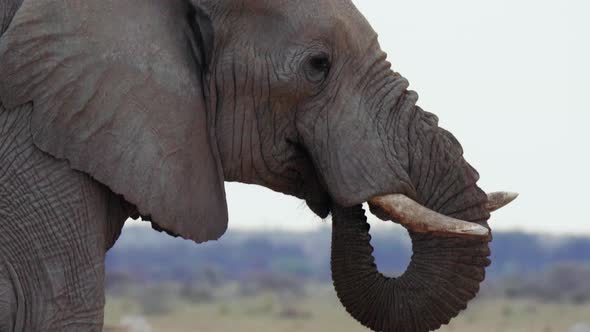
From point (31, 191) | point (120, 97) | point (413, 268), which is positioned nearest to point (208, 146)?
point (120, 97)

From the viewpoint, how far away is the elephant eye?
4535mm

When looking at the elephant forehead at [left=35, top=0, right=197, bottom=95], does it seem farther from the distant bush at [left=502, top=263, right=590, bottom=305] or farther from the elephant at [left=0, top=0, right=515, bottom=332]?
the distant bush at [left=502, top=263, right=590, bottom=305]

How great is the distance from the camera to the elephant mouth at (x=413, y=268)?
14.8 feet

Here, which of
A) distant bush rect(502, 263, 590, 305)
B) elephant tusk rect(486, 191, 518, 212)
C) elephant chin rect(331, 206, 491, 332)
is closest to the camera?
elephant chin rect(331, 206, 491, 332)

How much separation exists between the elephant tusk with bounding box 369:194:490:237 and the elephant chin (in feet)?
0.40

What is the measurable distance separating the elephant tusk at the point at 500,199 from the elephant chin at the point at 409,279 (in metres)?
0.24

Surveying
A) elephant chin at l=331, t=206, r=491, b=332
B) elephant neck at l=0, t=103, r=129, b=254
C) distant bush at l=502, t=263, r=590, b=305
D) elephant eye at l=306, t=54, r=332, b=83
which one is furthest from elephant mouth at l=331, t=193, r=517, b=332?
distant bush at l=502, t=263, r=590, b=305

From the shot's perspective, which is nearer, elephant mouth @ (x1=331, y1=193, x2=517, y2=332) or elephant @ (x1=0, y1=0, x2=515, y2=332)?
elephant @ (x1=0, y1=0, x2=515, y2=332)

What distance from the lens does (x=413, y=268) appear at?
4770 millimetres

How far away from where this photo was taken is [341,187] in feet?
14.8

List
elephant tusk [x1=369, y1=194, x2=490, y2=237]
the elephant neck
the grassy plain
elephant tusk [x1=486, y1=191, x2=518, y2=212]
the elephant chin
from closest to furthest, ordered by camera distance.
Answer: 1. the elephant neck
2. elephant tusk [x1=369, y1=194, x2=490, y2=237]
3. the elephant chin
4. elephant tusk [x1=486, y1=191, x2=518, y2=212]
5. the grassy plain

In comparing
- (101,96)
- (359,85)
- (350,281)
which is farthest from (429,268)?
(101,96)

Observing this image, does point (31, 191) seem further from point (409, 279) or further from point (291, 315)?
point (291, 315)

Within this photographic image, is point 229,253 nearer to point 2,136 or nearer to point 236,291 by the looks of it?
point 236,291
